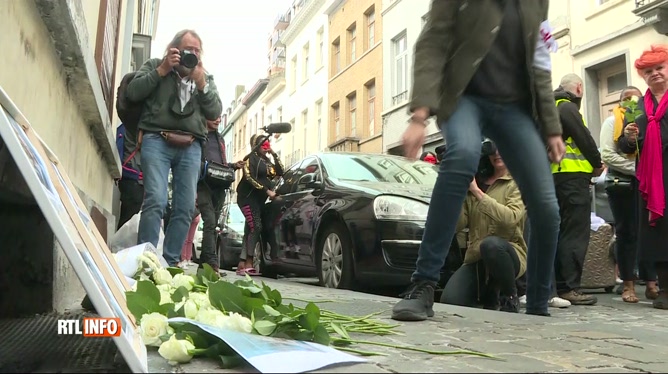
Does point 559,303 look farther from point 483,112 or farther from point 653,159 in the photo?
point 483,112

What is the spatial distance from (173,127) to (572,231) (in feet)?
10.3

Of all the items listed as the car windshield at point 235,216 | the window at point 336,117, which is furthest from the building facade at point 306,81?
the car windshield at point 235,216

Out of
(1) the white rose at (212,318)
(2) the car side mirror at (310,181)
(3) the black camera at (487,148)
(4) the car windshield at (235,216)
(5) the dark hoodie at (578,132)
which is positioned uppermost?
(5) the dark hoodie at (578,132)

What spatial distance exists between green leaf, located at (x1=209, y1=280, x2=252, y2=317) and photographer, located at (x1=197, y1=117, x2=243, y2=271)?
3896mm

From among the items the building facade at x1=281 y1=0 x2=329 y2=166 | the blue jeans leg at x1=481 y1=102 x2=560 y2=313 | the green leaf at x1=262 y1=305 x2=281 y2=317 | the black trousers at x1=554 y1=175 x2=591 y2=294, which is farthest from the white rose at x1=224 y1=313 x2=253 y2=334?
the building facade at x1=281 y1=0 x2=329 y2=166

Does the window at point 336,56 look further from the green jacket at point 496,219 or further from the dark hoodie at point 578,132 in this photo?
the green jacket at point 496,219

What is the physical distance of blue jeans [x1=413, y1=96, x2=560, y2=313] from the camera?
2734 millimetres

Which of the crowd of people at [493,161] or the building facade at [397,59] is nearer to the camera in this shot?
the crowd of people at [493,161]

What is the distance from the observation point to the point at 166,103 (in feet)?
14.6

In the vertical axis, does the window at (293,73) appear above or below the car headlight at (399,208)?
above

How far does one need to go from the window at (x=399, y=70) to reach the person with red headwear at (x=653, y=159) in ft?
50.0

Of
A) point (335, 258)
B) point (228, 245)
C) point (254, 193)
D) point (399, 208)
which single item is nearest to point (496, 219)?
point (399, 208)

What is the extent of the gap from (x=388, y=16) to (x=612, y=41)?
10.8 meters

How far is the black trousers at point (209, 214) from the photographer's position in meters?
5.94
